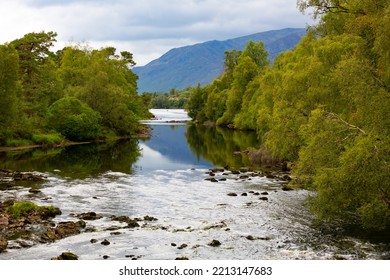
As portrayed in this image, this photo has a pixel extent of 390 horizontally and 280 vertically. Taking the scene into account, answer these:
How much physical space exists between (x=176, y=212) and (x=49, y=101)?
6358 cm

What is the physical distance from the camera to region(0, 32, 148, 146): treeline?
63081 mm

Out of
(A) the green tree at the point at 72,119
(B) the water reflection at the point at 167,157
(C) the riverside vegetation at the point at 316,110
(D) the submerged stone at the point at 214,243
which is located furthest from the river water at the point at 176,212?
(A) the green tree at the point at 72,119

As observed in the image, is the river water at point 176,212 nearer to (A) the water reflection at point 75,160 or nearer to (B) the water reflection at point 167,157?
(A) the water reflection at point 75,160

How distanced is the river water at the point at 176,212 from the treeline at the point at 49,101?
34.1 feet

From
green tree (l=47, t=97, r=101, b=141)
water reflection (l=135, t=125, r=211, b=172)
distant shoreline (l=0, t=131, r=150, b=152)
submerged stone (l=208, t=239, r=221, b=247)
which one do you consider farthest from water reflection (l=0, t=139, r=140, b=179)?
submerged stone (l=208, t=239, r=221, b=247)

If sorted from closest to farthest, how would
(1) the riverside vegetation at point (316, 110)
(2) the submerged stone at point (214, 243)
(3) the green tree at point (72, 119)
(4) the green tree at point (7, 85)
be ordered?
(1) the riverside vegetation at point (316, 110) → (2) the submerged stone at point (214, 243) → (4) the green tree at point (7, 85) → (3) the green tree at point (72, 119)

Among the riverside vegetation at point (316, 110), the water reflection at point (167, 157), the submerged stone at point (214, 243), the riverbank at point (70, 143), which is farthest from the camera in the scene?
the riverbank at point (70, 143)

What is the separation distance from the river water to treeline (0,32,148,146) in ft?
34.1

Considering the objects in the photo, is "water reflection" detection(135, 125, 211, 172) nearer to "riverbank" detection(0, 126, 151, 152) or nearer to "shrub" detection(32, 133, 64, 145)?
"riverbank" detection(0, 126, 151, 152)

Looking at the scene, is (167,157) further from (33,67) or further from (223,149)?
(33,67)

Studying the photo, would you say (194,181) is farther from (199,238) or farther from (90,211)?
(199,238)

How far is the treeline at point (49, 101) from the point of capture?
63081mm

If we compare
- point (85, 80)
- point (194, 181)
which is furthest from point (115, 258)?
point (85, 80)

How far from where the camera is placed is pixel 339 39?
147 ft
